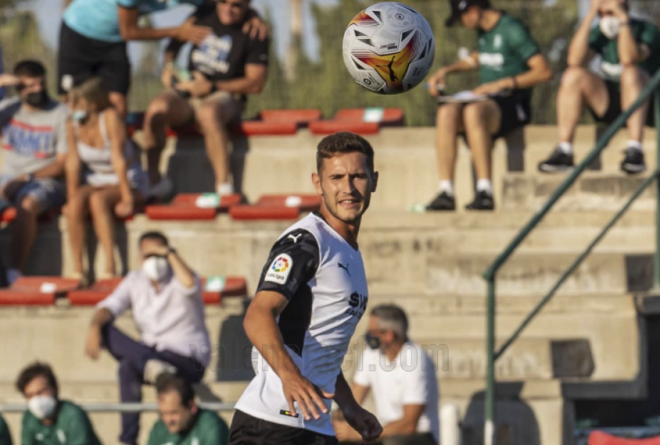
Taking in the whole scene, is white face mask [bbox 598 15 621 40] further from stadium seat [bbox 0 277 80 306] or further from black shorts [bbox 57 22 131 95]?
stadium seat [bbox 0 277 80 306]

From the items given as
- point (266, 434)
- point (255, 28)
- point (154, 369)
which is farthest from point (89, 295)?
point (266, 434)

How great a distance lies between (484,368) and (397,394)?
37.9 inches

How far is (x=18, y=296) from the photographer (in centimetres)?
1008

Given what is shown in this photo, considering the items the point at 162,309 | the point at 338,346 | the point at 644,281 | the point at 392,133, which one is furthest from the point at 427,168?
the point at 338,346

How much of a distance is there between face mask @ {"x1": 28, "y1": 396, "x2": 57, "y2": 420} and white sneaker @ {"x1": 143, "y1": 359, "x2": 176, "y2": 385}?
2.26ft

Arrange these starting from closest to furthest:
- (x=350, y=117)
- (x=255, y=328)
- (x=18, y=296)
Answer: (x=255, y=328)
(x=18, y=296)
(x=350, y=117)

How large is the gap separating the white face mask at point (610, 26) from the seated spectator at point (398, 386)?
11.7 feet

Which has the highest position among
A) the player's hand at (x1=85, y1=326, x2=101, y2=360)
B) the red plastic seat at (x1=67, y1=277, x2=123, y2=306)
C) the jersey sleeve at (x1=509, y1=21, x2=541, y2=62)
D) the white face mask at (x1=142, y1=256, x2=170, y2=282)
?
the jersey sleeve at (x1=509, y1=21, x2=541, y2=62)

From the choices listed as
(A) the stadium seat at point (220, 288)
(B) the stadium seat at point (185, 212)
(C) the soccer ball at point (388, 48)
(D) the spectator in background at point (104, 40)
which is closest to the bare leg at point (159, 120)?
(D) the spectator in background at point (104, 40)

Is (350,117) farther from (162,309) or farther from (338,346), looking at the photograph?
(338,346)

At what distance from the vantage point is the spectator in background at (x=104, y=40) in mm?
10969

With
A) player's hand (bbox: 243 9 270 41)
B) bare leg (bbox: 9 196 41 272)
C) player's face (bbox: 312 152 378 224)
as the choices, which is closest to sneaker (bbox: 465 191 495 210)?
player's hand (bbox: 243 9 270 41)

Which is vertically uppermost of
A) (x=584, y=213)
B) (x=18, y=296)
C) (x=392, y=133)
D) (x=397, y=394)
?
(x=392, y=133)

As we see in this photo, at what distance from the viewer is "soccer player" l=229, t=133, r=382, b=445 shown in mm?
5043
